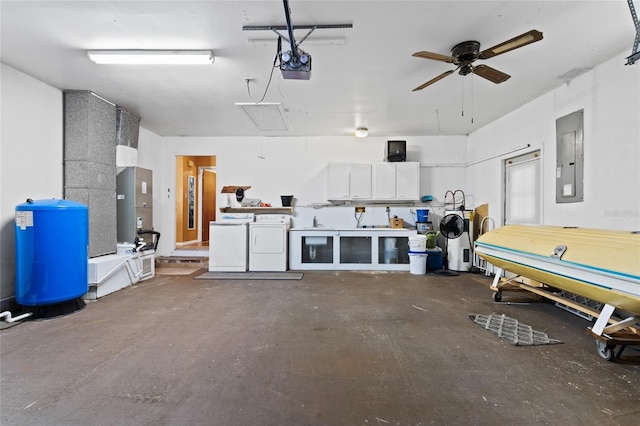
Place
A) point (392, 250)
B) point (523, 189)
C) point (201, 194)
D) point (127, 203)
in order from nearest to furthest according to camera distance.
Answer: point (523, 189) → point (127, 203) → point (392, 250) → point (201, 194)

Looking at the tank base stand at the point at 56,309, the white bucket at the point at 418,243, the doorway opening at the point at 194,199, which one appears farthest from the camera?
the doorway opening at the point at 194,199

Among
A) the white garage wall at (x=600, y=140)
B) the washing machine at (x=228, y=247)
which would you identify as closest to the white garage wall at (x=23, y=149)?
the washing machine at (x=228, y=247)

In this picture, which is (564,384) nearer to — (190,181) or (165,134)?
(165,134)

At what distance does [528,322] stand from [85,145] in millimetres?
5974

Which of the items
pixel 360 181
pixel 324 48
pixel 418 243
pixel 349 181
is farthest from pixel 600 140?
pixel 349 181

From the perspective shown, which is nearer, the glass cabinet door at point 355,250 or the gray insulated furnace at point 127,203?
the gray insulated furnace at point 127,203

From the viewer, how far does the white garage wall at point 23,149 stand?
3000 mm

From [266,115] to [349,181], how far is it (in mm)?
2110

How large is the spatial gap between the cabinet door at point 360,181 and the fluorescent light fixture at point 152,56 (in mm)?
3414

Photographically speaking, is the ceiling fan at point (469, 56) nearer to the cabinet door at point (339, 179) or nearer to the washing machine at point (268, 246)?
the cabinet door at point (339, 179)

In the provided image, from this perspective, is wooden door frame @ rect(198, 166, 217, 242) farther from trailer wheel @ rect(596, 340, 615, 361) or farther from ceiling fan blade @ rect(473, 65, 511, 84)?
trailer wheel @ rect(596, 340, 615, 361)

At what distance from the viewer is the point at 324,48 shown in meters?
2.69

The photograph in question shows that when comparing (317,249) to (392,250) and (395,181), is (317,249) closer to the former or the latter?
(392,250)

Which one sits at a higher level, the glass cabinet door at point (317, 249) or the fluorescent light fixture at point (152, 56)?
the fluorescent light fixture at point (152, 56)
